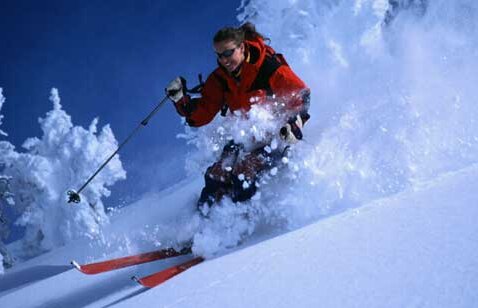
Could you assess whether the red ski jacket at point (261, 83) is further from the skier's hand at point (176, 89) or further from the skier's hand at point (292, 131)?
the skier's hand at point (176, 89)

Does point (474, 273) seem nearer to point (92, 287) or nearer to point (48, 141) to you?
point (92, 287)

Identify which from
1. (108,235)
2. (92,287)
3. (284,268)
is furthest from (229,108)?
(108,235)

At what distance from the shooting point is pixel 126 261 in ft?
13.9

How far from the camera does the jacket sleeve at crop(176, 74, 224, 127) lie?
536 cm

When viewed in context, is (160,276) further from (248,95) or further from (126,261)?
(248,95)

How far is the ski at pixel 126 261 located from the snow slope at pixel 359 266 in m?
0.20

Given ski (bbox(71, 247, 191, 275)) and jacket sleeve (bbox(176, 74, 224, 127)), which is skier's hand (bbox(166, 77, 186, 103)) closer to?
jacket sleeve (bbox(176, 74, 224, 127))

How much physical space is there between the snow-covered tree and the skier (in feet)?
80.2

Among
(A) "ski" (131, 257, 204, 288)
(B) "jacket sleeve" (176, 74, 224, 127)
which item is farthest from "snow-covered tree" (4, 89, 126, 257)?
(A) "ski" (131, 257, 204, 288)

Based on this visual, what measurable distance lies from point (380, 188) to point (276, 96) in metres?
1.68

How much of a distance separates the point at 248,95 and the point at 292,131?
2.63 feet

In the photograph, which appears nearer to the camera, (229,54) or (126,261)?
(126,261)

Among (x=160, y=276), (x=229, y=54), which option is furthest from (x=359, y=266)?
(x=229, y=54)

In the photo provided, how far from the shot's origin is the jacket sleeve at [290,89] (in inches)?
185
